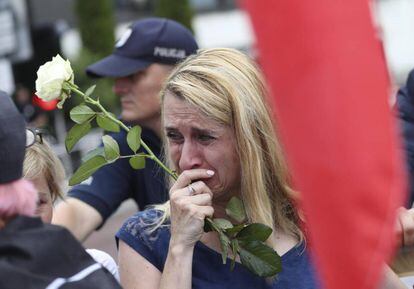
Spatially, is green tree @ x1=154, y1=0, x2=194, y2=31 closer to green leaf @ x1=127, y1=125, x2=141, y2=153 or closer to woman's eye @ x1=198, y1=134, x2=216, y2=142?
green leaf @ x1=127, y1=125, x2=141, y2=153

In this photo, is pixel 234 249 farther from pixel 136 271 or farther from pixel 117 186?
pixel 117 186

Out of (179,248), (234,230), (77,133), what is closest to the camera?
(179,248)

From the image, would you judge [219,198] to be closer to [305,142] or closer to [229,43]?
[305,142]

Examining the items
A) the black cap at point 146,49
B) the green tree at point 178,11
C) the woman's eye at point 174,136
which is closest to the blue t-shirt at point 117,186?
the black cap at point 146,49

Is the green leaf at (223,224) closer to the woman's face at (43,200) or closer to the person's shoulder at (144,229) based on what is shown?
the person's shoulder at (144,229)

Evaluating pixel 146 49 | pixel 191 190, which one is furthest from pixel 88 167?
pixel 146 49

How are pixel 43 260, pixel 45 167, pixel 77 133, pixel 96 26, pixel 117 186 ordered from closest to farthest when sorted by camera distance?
pixel 43 260 → pixel 77 133 → pixel 45 167 → pixel 117 186 → pixel 96 26

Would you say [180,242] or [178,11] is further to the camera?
[178,11]

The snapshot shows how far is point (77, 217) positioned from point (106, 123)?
1019mm

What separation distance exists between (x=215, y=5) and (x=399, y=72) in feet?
19.6

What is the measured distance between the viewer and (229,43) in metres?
29.0

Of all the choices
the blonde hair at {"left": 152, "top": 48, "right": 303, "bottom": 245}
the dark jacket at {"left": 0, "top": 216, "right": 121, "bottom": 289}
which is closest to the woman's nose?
the blonde hair at {"left": 152, "top": 48, "right": 303, "bottom": 245}

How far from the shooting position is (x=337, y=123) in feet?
5.11

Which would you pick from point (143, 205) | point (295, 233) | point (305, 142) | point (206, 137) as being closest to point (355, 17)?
point (305, 142)
